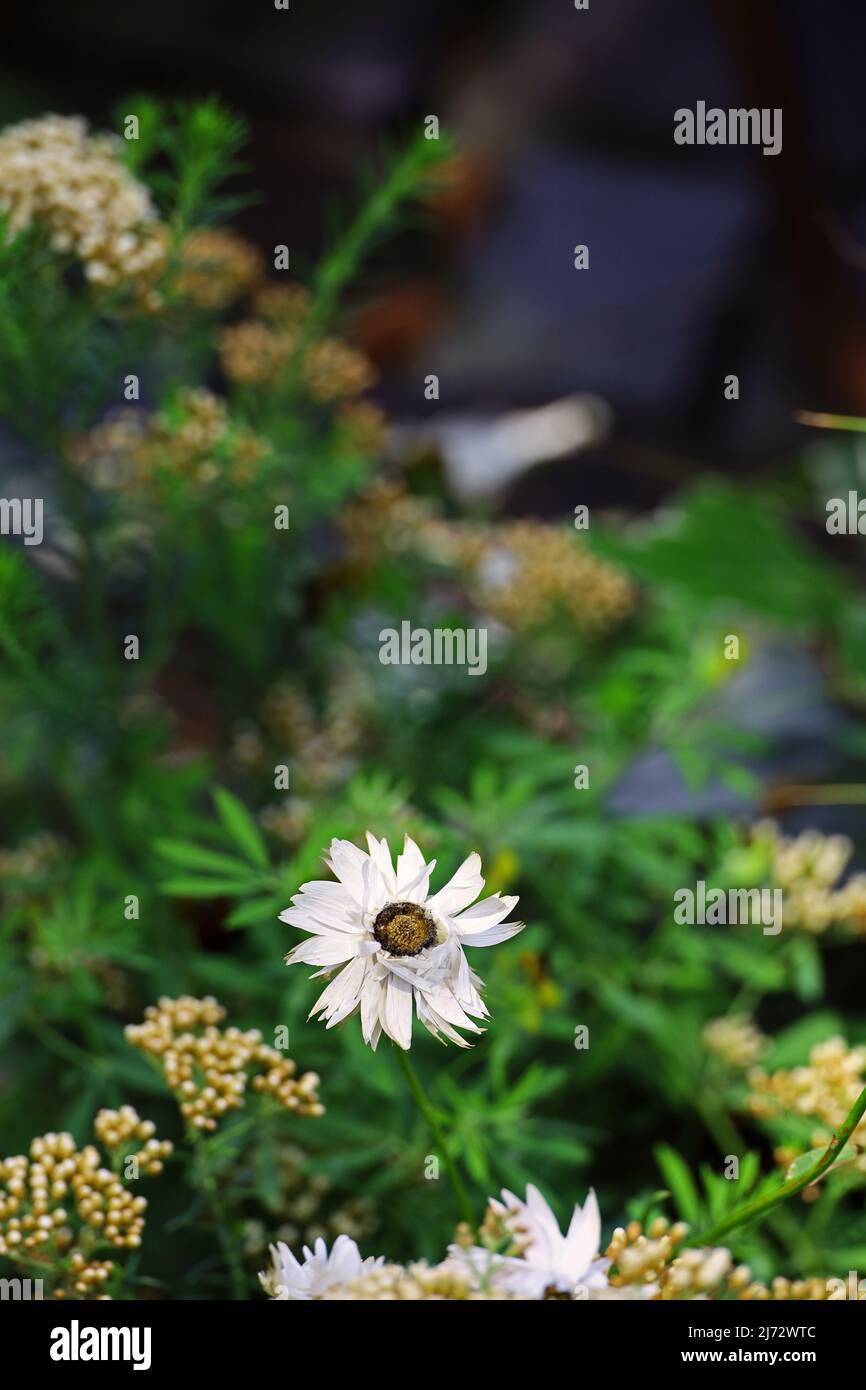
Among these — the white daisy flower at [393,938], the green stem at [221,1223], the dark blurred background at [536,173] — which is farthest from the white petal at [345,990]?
the dark blurred background at [536,173]

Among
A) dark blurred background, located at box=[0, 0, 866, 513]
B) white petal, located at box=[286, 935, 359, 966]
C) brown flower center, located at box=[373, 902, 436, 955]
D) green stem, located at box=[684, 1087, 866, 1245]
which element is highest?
dark blurred background, located at box=[0, 0, 866, 513]

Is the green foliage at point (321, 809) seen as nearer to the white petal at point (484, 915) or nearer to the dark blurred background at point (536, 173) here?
the white petal at point (484, 915)

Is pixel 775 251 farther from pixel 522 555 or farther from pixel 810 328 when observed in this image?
pixel 522 555

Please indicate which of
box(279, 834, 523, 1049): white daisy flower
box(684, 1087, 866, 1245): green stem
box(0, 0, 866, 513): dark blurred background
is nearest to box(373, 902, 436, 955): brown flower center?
box(279, 834, 523, 1049): white daisy flower

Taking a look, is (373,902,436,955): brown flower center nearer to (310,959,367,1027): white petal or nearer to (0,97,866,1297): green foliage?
(310,959,367,1027): white petal

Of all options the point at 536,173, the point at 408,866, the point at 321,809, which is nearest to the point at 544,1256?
the point at 408,866

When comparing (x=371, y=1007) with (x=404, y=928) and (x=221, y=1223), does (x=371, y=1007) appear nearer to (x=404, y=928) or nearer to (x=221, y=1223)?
(x=404, y=928)
